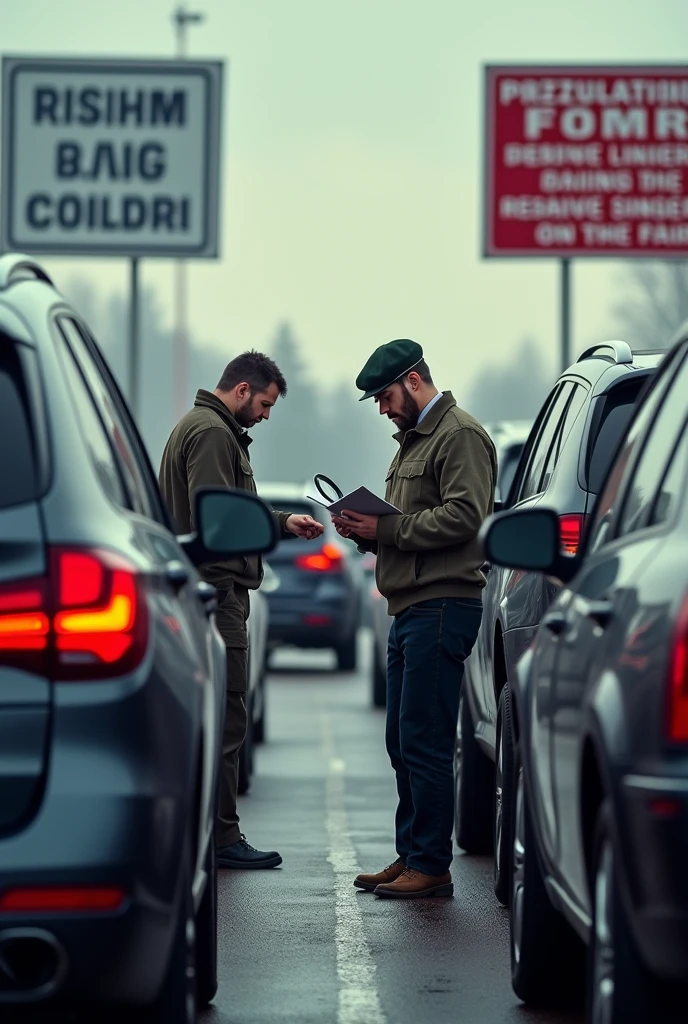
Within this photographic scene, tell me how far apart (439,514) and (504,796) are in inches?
41.1

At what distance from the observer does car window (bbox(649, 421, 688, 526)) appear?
4.32 m

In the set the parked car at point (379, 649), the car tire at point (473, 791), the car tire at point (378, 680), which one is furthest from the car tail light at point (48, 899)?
the car tire at point (378, 680)

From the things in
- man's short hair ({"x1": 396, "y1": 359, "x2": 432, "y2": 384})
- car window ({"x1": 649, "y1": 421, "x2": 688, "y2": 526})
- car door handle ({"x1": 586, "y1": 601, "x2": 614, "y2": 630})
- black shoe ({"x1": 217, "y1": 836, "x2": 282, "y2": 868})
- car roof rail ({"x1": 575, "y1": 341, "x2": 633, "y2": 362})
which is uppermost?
car roof rail ({"x1": 575, "y1": 341, "x2": 633, "y2": 362})

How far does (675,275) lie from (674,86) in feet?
209

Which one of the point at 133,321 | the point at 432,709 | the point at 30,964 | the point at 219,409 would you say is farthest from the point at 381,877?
the point at 133,321

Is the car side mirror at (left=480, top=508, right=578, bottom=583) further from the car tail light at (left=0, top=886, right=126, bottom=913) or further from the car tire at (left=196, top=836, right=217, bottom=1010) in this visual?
the car tail light at (left=0, top=886, right=126, bottom=913)

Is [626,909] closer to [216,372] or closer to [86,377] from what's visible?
[86,377]

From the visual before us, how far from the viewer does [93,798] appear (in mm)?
3807

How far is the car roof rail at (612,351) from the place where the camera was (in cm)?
767

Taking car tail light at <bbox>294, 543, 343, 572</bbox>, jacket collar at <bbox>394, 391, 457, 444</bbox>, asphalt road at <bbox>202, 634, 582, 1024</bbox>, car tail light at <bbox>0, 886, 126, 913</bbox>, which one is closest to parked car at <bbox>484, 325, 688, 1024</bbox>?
asphalt road at <bbox>202, 634, 582, 1024</bbox>

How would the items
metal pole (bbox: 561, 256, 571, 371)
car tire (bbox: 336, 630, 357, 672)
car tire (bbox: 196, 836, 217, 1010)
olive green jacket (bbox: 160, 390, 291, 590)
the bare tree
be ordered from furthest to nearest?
the bare tree → car tire (bbox: 336, 630, 357, 672) → metal pole (bbox: 561, 256, 571, 371) → olive green jacket (bbox: 160, 390, 291, 590) → car tire (bbox: 196, 836, 217, 1010)

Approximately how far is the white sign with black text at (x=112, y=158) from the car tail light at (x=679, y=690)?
1562 cm

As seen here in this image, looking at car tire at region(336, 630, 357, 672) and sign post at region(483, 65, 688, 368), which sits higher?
sign post at region(483, 65, 688, 368)

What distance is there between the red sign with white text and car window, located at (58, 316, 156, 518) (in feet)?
57.6
